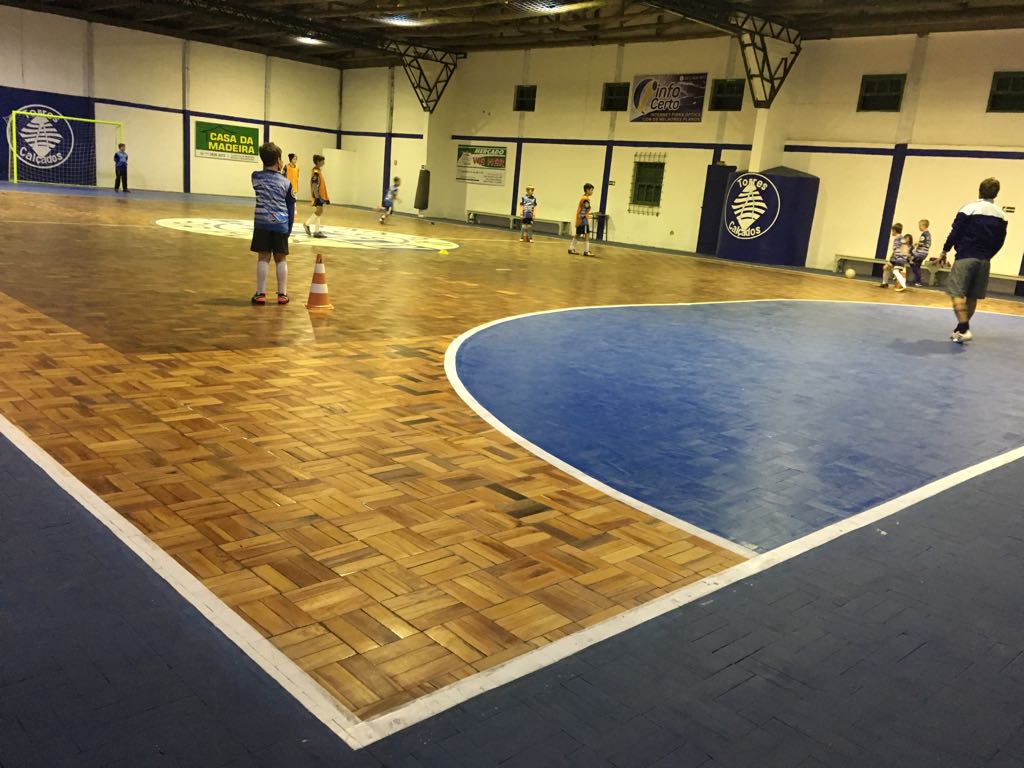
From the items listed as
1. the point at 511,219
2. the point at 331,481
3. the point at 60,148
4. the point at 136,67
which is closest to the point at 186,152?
the point at 136,67

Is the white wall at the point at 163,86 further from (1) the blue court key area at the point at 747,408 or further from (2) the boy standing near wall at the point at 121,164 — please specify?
(1) the blue court key area at the point at 747,408

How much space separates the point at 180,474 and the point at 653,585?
244 centimetres

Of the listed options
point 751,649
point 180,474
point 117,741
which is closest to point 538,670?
point 751,649

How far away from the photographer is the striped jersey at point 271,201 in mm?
8602

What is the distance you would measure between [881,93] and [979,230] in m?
14.2

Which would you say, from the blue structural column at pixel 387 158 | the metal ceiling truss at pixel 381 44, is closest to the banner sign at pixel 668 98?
the metal ceiling truss at pixel 381 44

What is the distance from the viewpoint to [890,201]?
21.6 meters

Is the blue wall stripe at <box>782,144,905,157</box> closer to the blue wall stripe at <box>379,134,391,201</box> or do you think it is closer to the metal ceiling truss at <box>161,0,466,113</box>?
the metal ceiling truss at <box>161,0,466,113</box>

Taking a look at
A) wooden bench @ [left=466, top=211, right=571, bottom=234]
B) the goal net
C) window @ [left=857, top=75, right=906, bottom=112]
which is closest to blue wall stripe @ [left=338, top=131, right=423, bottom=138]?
wooden bench @ [left=466, top=211, right=571, bottom=234]

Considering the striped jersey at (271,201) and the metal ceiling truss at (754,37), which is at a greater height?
the metal ceiling truss at (754,37)

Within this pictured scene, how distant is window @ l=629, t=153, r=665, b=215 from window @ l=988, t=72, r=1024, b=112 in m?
9.53

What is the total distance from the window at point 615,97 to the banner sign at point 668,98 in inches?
13.0

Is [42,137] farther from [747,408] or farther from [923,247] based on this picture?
[747,408]

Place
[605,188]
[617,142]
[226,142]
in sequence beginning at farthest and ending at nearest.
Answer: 1. [226,142]
2. [605,188]
3. [617,142]
